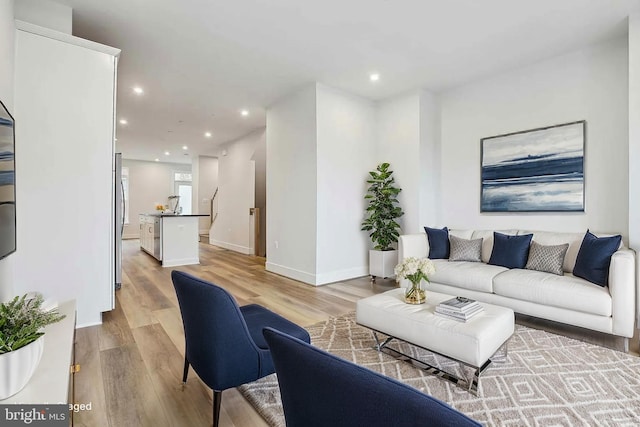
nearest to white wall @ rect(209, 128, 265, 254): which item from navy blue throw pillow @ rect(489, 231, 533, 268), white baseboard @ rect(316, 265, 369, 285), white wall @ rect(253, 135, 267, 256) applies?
white wall @ rect(253, 135, 267, 256)

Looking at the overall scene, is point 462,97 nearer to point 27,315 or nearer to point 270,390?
point 270,390

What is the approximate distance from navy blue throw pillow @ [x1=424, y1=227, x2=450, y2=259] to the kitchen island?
4.39 metres

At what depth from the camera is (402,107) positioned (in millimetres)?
4891

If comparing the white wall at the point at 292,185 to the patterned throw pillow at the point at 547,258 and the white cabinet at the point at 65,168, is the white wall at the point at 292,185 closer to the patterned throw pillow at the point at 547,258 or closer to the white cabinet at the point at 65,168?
the white cabinet at the point at 65,168

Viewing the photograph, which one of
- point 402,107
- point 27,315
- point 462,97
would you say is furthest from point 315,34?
point 27,315

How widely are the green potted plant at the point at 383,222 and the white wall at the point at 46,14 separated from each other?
391 centimetres

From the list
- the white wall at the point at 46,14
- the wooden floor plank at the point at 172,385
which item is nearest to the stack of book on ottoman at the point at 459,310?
the wooden floor plank at the point at 172,385

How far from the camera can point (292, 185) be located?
197 inches

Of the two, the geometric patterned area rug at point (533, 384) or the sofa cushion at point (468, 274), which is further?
the sofa cushion at point (468, 274)

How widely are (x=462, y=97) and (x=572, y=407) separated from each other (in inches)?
160

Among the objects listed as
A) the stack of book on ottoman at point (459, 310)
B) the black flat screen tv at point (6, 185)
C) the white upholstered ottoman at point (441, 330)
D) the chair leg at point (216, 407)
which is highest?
the black flat screen tv at point (6, 185)

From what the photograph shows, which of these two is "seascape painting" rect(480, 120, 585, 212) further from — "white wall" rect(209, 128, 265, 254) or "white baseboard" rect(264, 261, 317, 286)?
"white wall" rect(209, 128, 265, 254)

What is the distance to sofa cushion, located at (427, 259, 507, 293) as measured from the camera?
10.4 feet

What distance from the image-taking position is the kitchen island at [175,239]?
596cm
